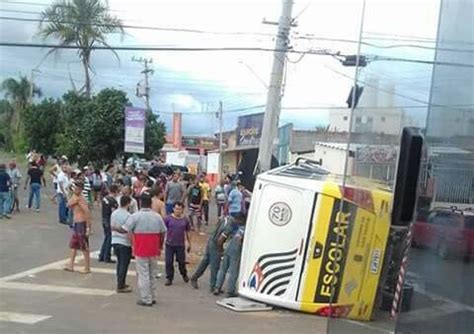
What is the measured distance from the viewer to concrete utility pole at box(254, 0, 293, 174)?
54.0 ft

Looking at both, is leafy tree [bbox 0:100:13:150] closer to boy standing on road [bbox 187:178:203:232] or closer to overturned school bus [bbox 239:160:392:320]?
boy standing on road [bbox 187:178:203:232]

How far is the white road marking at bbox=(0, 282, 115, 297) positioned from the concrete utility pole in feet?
21.9

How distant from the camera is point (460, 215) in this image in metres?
2.18

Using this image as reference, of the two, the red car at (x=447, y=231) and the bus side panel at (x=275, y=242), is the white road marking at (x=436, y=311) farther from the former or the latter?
the bus side panel at (x=275, y=242)

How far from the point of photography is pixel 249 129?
5950cm

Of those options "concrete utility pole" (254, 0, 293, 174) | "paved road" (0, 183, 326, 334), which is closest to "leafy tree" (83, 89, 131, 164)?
"concrete utility pole" (254, 0, 293, 174)

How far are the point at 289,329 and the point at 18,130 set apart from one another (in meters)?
64.7

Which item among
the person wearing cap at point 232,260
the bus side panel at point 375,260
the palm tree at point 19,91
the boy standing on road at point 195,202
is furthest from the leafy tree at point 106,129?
the palm tree at point 19,91

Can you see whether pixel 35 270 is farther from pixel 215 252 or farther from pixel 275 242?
pixel 275 242

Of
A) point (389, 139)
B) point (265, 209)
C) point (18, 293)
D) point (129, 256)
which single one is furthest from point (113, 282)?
point (389, 139)

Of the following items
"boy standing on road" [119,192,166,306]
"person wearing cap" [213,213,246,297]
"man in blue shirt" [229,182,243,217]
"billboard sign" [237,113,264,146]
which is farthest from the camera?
"billboard sign" [237,113,264,146]

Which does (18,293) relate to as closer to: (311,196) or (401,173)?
(311,196)

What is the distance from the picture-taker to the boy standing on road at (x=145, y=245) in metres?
9.64

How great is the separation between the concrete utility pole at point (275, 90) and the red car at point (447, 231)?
1414 cm
